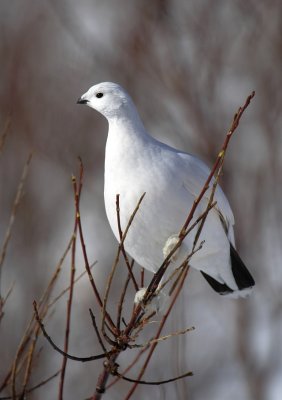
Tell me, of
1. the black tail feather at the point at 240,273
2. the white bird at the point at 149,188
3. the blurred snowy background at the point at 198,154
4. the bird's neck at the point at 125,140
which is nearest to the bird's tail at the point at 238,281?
the black tail feather at the point at 240,273

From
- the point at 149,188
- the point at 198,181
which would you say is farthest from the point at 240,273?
the point at 149,188

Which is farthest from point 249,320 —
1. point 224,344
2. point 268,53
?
point 268,53

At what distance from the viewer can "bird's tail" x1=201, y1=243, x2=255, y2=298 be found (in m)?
3.47

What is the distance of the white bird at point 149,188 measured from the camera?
9.39ft

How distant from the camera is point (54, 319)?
28.6ft

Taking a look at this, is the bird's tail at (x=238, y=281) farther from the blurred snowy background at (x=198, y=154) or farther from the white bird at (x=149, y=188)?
the blurred snowy background at (x=198, y=154)

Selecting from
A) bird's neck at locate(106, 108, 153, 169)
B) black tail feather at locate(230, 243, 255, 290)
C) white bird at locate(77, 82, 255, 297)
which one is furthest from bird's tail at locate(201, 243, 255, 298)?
bird's neck at locate(106, 108, 153, 169)

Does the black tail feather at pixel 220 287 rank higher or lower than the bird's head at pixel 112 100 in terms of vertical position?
lower

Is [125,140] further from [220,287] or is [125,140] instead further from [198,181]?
[220,287]

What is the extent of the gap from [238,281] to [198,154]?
3.69m

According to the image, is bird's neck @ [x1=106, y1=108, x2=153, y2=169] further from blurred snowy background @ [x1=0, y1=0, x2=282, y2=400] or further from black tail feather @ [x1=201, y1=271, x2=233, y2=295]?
blurred snowy background @ [x1=0, y1=0, x2=282, y2=400]

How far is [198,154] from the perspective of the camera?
23.4ft

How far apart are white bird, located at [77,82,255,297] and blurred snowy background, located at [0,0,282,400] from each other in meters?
3.09

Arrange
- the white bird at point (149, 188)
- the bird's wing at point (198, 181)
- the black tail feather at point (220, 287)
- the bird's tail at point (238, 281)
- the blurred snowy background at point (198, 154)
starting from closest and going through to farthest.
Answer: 1. the white bird at point (149, 188)
2. the bird's wing at point (198, 181)
3. the bird's tail at point (238, 281)
4. the black tail feather at point (220, 287)
5. the blurred snowy background at point (198, 154)
